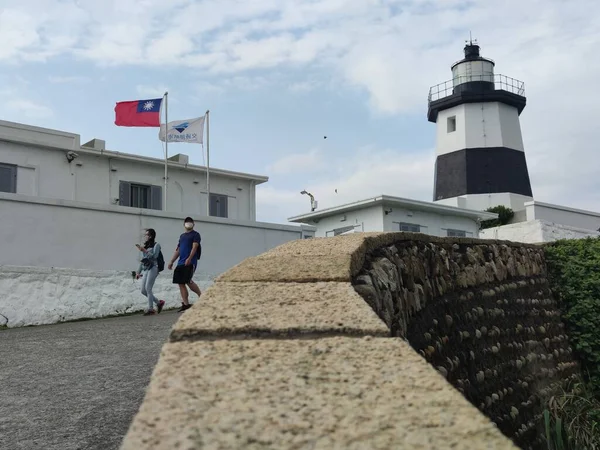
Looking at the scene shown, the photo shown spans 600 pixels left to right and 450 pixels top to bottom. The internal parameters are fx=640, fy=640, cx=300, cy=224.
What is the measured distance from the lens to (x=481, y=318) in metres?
7.29

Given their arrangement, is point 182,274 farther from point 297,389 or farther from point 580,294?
point 297,389

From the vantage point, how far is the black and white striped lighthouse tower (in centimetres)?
3344

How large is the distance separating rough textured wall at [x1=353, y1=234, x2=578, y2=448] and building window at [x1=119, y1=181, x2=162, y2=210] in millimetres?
14780

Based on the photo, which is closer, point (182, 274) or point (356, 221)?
point (182, 274)

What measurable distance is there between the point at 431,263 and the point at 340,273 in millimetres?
3268

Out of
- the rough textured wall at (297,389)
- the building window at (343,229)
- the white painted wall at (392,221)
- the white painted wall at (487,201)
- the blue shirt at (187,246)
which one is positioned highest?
the white painted wall at (487,201)

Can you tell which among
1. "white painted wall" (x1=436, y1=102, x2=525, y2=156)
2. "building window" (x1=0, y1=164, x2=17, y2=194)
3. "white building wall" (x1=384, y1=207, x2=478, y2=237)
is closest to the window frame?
"white building wall" (x1=384, y1=207, x2=478, y2=237)

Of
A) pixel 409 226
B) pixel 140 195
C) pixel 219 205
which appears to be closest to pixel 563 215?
pixel 409 226

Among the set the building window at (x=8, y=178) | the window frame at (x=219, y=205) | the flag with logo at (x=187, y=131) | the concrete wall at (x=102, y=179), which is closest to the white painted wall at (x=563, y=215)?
the concrete wall at (x=102, y=179)

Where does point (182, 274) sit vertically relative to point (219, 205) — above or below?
below

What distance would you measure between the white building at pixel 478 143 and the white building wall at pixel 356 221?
7795 millimetres

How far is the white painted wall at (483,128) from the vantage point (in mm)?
34531

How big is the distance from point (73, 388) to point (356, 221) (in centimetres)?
2124

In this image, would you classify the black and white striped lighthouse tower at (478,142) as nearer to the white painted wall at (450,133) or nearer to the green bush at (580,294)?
the white painted wall at (450,133)
